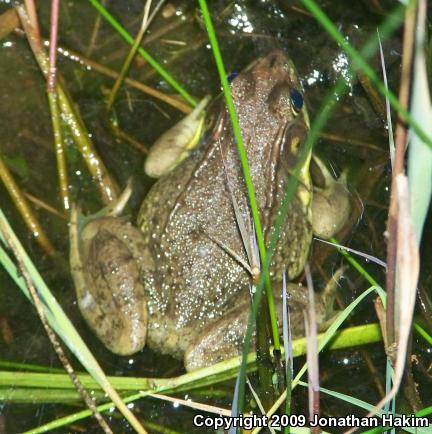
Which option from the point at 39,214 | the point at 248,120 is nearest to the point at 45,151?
the point at 39,214

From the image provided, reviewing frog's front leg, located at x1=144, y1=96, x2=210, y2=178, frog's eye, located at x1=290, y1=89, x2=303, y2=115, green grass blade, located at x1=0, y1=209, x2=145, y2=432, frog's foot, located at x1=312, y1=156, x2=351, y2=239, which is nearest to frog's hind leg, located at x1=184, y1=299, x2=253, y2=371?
green grass blade, located at x1=0, y1=209, x2=145, y2=432

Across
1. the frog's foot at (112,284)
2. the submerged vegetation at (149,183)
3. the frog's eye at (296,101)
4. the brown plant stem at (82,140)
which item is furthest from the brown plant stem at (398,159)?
the brown plant stem at (82,140)

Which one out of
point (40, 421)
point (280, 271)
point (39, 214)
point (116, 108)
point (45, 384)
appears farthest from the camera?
point (116, 108)

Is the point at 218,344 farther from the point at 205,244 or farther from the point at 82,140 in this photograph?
the point at 82,140

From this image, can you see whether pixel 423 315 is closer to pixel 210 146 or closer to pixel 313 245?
pixel 313 245

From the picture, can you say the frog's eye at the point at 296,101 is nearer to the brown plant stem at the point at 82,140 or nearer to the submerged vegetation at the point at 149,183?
the submerged vegetation at the point at 149,183

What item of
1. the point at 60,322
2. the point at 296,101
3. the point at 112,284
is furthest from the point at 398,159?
the point at 296,101
